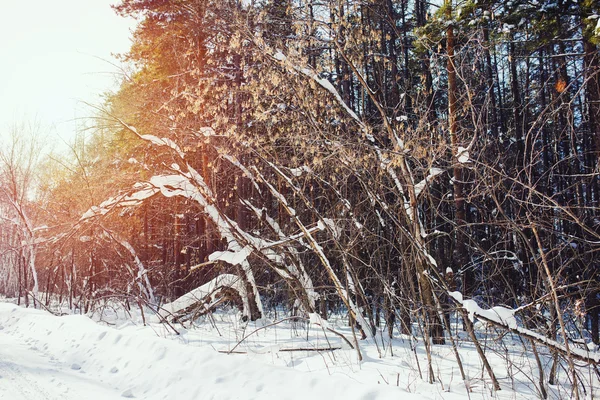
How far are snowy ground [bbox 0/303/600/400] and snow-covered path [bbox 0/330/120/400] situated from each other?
0.04ft

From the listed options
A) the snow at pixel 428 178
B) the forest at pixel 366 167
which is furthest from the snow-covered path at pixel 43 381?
the snow at pixel 428 178

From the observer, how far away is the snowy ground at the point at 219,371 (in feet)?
14.6

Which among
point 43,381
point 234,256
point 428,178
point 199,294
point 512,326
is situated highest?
point 428,178

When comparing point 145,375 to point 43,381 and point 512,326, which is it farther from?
point 512,326

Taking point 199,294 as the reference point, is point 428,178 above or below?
above

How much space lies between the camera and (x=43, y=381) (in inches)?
229

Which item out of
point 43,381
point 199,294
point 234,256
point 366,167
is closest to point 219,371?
point 43,381

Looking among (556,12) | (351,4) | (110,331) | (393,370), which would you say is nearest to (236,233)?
(110,331)

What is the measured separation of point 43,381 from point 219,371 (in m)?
2.71

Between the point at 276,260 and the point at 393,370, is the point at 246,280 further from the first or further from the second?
the point at 393,370

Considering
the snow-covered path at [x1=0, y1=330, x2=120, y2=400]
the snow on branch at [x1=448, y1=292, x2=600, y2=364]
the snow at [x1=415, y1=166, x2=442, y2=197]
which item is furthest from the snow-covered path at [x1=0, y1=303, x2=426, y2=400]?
the snow at [x1=415, y1=166, x2=442, y2=197]

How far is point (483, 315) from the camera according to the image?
472 cm

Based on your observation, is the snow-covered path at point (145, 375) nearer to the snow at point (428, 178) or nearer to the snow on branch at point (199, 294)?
the snow on branch at point (199, 294)

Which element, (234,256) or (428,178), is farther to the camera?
(234,256)
